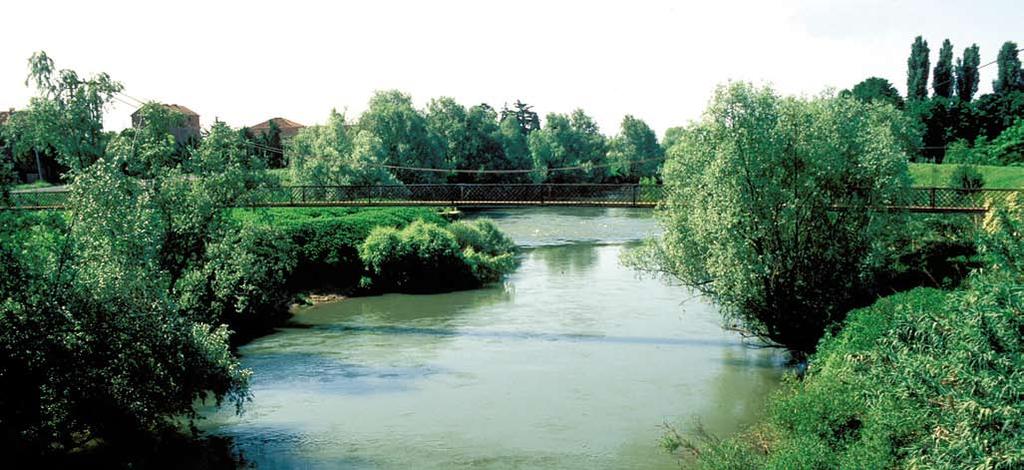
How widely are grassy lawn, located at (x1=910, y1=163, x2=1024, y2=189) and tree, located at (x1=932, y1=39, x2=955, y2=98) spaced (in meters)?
48.3

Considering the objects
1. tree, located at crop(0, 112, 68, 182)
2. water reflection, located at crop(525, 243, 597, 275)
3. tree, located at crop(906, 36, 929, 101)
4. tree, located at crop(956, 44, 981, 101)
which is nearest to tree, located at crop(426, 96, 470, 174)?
water reflection, located at crop(525, 243, 597, 275)

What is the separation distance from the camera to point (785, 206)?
19562 mm

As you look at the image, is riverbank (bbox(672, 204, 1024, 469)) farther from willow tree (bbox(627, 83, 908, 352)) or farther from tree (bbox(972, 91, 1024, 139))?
tree (bbox(972, 91, 1024, 139))

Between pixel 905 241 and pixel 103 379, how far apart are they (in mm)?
20266

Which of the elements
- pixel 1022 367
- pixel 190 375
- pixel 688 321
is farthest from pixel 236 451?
pixel 688 321

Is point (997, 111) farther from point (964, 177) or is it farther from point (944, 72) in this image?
point (964, 177)

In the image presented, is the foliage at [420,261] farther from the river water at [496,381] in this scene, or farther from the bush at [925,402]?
the bush at [925,402]

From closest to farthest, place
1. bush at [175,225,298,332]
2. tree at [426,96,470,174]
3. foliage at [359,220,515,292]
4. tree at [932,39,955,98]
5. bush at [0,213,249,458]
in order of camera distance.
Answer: bush at [0,213,249,458]
bush at [175,225,298,332]
foliage at [359,220,515,292]
tree at [426,96,470,174]
tree at [932,39,955,98]

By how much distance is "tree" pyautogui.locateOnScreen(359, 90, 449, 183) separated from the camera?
227 ft

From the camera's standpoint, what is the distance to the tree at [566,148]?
92438 mm

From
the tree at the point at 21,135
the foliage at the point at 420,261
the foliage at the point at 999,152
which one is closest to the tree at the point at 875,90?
the foliage at the point at 999,152

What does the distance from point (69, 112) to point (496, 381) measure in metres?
12.4

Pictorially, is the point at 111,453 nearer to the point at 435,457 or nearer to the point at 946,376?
the point at 435,457

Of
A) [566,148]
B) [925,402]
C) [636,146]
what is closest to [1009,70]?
[636,146]
